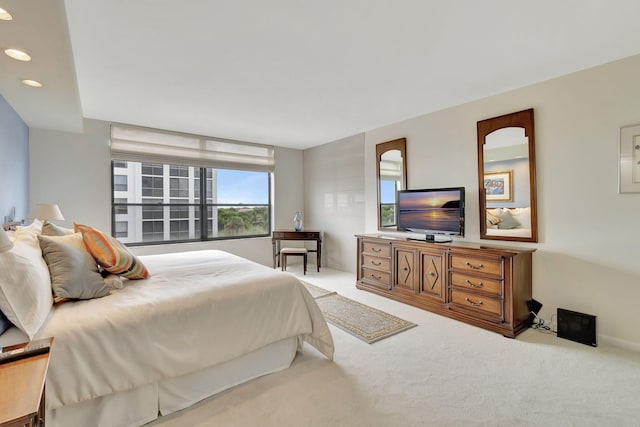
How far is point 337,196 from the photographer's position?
552 cm

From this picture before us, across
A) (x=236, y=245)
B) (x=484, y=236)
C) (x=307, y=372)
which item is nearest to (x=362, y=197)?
(x=484, y=236)

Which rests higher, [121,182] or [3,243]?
[121,182]

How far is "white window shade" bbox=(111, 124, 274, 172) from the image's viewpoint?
14.3ft

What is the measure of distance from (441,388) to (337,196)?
3.89 meters

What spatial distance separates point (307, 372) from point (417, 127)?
11.2 feet

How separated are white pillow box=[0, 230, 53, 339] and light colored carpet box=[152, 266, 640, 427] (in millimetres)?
879

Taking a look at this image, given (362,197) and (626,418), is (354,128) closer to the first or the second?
(362,197)

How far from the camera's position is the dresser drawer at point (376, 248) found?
392 cm

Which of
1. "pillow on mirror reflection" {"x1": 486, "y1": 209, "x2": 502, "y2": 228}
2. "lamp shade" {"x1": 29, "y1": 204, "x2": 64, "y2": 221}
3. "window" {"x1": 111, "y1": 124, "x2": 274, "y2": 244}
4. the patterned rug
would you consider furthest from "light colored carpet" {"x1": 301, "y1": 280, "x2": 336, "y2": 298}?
"lamp shade" {"x1": 29, "y1": 204, "x2": 64, "y2": 221}

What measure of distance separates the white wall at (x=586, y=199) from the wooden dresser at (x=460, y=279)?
291mm

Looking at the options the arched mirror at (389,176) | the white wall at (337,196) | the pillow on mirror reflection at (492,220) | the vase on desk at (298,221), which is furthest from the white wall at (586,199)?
the vase on desk at (298,221)

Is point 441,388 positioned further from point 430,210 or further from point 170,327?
point 430,210

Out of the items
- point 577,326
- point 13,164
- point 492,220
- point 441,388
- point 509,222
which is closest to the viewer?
point 441,388

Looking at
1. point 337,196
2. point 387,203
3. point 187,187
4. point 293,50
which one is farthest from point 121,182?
point 387,203
